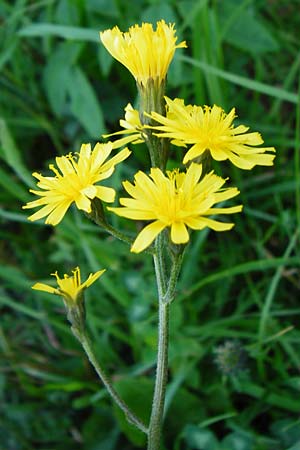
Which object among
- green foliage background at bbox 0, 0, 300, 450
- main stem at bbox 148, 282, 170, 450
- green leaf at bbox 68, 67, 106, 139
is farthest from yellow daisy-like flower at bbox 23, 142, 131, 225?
green leaf at bbox 68, 67, 106, 139

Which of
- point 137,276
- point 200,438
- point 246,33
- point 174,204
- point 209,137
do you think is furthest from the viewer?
point 246,33

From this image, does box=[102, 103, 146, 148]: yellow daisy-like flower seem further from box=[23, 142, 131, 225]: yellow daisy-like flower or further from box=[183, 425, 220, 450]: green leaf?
box=[183, 425, 220, 450]: green leaf

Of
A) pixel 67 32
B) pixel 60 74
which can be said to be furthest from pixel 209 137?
pixel 60 74

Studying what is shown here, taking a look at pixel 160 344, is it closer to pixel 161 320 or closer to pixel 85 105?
pixel 161 320

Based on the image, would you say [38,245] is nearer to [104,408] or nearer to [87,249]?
[87,249]

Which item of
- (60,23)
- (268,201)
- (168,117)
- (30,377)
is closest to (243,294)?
(268,201)

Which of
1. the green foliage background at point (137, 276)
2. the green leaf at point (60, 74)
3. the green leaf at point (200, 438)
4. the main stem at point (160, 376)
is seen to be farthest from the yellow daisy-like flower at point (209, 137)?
the green leaf at point (60, 74)
